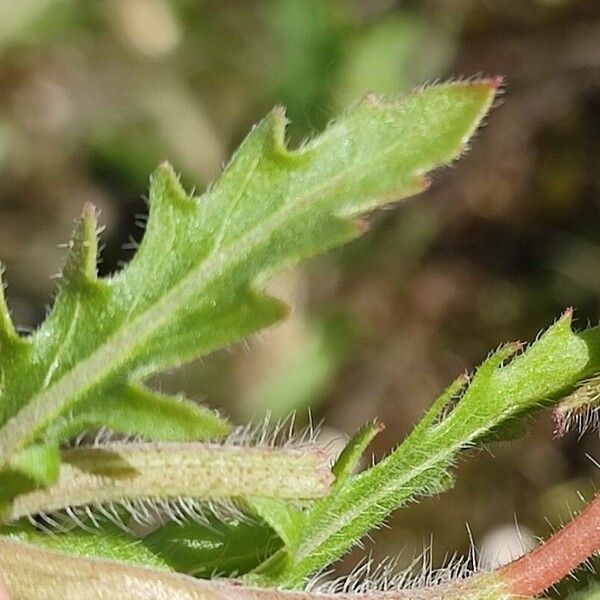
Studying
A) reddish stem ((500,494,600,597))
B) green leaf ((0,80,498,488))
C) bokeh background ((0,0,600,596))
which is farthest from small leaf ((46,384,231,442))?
bokeh background ((0,0,600,596))

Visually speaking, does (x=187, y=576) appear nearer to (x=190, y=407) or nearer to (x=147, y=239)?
A: (x=190, y=407)

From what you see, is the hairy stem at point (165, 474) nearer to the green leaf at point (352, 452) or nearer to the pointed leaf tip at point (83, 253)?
the green leaf at point (352, 452)

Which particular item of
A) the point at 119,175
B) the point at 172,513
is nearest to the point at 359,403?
the point at 119,175

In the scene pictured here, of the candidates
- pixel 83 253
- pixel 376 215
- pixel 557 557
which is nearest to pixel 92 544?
pixel 83 253

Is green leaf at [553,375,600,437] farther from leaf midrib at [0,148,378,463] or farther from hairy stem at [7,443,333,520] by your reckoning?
leaf midrib at [0,148,378,463]

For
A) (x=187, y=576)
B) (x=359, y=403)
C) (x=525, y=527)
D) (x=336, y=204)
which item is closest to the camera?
(x=187, y=576)
